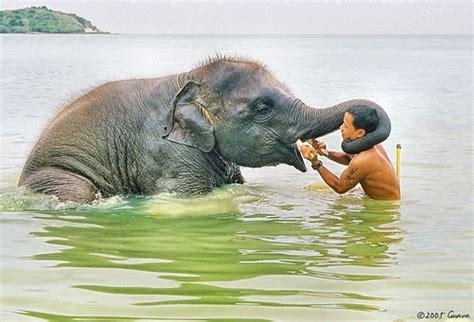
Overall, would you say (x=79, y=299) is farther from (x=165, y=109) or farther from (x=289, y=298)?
(x=165, y=109)

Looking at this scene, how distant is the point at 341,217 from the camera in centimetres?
1124

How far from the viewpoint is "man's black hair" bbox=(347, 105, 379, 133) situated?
11211mm

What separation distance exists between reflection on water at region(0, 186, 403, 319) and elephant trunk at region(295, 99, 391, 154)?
81cm

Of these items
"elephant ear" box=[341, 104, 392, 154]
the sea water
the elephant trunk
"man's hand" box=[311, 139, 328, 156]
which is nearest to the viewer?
the sea water

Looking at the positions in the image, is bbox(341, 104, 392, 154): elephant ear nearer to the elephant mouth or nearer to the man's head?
the man's head

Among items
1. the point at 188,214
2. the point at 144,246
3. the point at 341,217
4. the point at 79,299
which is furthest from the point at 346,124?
the point at 79,299

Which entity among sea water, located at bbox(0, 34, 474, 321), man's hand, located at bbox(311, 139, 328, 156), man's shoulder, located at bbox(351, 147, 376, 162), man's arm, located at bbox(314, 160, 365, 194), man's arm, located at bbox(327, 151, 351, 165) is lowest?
sea water, located at bbox(0, 34, 474, 321)

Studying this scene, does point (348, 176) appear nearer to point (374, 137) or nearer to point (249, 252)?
point (374, 137)

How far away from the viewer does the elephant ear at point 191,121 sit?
38.3 feet

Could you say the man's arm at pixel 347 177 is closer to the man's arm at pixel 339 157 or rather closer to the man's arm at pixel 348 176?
the man's arm at pixel 348 176

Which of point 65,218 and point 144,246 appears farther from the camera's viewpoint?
point 65,218

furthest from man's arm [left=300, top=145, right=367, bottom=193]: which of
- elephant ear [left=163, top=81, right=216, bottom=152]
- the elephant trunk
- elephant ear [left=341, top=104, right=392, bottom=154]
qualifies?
elephant ear [left=163, top=81, right=216, bottom=152]

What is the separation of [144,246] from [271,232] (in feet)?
4.36

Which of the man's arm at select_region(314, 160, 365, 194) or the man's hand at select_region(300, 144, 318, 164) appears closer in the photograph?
the man's hand at select_region(300, 144, 318, 164)
